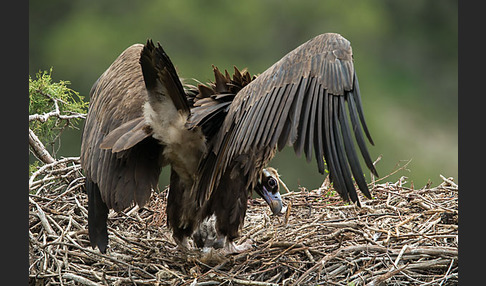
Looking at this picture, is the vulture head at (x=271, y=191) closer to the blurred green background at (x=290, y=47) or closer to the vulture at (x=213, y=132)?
the vulture at (x=213, y=132)

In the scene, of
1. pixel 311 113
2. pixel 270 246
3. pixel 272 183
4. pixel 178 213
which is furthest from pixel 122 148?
pixel 272 183

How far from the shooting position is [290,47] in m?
11.4

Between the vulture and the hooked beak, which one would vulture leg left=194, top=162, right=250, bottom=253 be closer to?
the vulture

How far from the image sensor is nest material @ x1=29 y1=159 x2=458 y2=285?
364 centimetres

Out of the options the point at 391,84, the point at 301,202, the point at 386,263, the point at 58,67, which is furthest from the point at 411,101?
the point at 386,263

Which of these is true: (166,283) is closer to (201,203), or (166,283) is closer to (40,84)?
(201,203)

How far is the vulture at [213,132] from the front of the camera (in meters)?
3.16

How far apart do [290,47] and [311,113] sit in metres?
8.37

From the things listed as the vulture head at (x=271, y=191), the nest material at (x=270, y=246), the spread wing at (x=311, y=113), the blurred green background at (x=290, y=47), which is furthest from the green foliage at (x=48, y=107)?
the blurred green background at (x=290, y=47)

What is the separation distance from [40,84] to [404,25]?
1051 centimetres

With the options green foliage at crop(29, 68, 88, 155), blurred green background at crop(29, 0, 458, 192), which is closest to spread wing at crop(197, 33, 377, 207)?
green foliage at crop(29, 68, 88, 155)

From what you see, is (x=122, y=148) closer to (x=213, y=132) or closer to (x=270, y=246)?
(x=213, y=132)

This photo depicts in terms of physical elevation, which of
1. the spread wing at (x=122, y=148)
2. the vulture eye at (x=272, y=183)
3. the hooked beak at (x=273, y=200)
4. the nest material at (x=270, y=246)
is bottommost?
the nest material at (x=270, y=246)

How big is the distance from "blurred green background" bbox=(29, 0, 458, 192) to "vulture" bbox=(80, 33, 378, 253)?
19.8 feet
